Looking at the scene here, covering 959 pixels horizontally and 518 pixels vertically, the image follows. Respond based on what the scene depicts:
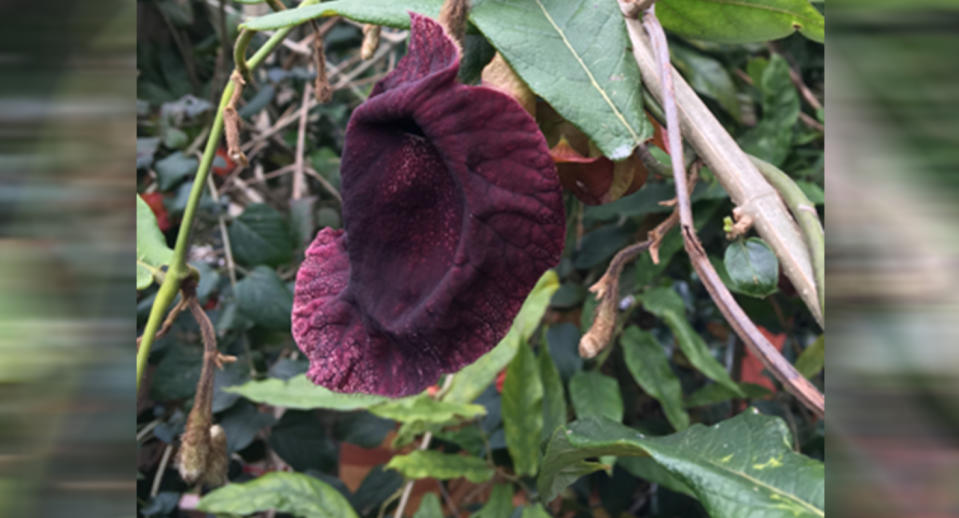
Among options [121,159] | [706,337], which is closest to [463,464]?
[706,337]

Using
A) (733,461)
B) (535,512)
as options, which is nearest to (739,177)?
(733,461)

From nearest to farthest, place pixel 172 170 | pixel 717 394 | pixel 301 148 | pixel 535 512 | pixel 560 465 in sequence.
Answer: pixel 560 465 → pixel 535 512 → pixel 717 394 → pixel 172 170 → pixel 301 148

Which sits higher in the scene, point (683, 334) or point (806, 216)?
point (806, 216)

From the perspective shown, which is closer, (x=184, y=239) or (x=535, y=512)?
(x=184, y=239)

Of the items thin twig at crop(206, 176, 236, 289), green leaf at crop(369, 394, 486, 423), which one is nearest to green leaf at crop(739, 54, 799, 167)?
green leaf at crop(369, 394, 486, 423)

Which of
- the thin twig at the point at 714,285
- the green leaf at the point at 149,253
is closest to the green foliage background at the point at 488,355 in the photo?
the thin twig at the point at 714,285

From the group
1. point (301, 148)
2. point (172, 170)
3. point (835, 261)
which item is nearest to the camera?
point (835, 261)

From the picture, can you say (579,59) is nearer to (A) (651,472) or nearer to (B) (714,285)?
(B) (714,285)

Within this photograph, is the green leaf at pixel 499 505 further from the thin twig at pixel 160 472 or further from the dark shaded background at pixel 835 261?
the dark shaded background at pixel 835 261
